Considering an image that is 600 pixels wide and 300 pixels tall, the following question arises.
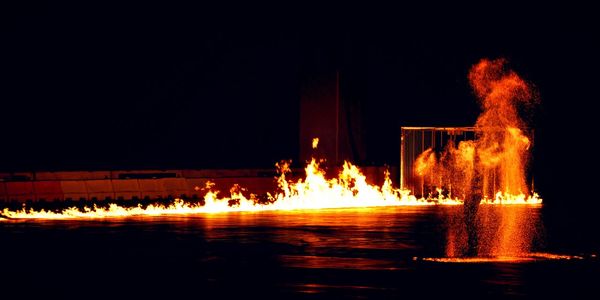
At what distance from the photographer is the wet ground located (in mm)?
12461

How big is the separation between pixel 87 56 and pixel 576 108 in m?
15.6

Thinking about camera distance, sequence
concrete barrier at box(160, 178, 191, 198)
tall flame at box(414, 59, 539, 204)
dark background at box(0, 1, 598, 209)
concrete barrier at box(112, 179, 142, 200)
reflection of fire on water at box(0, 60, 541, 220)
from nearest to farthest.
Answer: concrete barrier at box(112, 179, 142, 200) < concrete barrier at box(160, 178, 191, 198) < reflection of fire on water at box(0, 60, 541, 220) < dark background at box(0, 1, 598, 209) < tall flame at box(414, 59, 539, 204)

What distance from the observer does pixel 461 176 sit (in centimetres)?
3462

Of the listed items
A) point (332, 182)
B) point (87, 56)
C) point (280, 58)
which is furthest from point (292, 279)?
point (280, 58)

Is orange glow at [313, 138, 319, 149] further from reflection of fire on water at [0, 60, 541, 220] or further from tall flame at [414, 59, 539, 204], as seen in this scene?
tall flame at [414, 59, 539, 204]

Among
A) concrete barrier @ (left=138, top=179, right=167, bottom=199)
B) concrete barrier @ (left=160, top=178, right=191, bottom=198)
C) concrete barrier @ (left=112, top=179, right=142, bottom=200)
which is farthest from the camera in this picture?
concrete barrier @ (left=160, top=178, right=191, bottom=198)

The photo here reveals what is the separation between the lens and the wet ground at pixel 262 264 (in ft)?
40.9

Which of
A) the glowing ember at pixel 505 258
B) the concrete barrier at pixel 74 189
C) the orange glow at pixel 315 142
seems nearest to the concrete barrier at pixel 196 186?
the concrete barrier at pixel 74 189

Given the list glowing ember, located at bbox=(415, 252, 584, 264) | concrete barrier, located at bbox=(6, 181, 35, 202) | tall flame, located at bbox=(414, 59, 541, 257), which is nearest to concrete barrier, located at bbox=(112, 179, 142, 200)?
concrete barrier, located at bbox=(6, 181, 35, 202)

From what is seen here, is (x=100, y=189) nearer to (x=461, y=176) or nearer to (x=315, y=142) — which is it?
(x=315, y=142)

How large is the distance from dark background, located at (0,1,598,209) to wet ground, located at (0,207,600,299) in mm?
9623

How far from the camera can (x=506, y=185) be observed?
3309cm

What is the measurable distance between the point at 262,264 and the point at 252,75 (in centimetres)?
2194

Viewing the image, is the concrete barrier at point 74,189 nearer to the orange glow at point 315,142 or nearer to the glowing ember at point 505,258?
the orange glow at point 315,142
